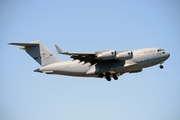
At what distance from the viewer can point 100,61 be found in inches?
861

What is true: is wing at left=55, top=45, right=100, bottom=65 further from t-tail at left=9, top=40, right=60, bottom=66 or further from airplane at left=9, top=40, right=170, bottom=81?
t-tail at left=9, top=40, right=60, bottom=66

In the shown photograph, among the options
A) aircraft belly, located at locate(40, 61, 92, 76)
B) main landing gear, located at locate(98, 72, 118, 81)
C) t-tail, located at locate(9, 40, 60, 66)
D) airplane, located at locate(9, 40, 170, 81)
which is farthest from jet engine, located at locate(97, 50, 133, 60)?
t-tail, located at locate(9, 40, 60, 66)

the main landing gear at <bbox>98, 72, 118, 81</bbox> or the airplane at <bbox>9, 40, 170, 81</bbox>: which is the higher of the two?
the airplane at <bbox>9, 40, 170, 81</bbox>

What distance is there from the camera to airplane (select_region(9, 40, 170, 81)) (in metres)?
20.7

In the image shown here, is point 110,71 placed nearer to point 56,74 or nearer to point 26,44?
point 56,74

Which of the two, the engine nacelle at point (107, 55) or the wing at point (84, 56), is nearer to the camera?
the wing at point (84, 56)

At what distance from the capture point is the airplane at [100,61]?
20.7m

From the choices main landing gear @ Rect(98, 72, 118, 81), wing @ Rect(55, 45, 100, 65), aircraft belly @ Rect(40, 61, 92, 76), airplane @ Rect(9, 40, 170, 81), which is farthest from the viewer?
aircraft belly @ Rect(40, 61, 92, 76)

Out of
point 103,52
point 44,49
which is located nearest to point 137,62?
point 103,52

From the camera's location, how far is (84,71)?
22.5 metres

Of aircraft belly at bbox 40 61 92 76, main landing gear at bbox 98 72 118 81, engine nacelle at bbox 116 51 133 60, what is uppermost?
engine nacelle at bbox 116 51 133 60

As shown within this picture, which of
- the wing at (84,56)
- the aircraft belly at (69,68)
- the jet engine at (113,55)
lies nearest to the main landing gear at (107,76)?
the aircraft belly at (69,68)

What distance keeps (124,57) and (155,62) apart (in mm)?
2155

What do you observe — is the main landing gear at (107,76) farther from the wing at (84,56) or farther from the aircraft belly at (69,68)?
the wing at (84,56)
